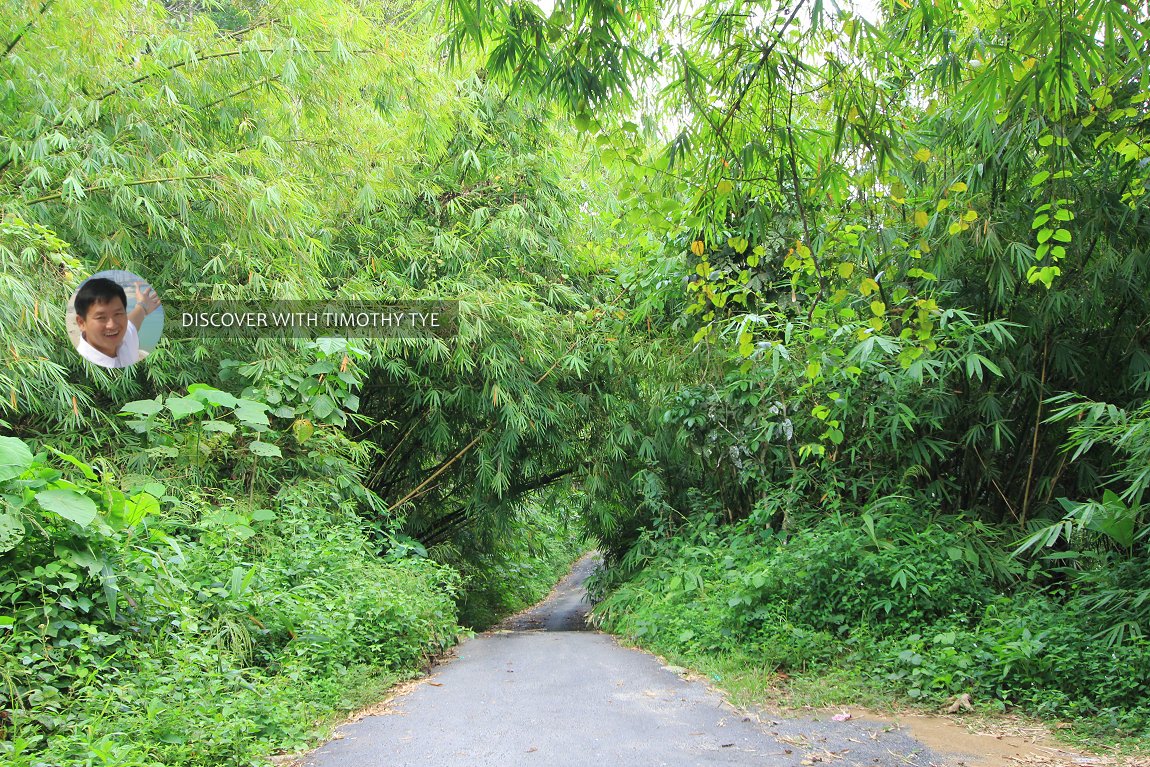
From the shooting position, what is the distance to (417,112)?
5.24 m

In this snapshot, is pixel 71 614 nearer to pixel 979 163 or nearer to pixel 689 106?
pixel 689 106

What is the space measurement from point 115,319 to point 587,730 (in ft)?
10.4

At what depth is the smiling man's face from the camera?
11.9 feet

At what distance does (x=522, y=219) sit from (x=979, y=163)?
3.92 m

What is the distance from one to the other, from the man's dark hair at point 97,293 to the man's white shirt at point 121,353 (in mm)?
165

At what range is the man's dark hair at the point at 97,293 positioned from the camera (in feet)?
11.5

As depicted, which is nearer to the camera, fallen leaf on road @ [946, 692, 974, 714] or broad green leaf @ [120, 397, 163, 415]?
fallen leaf on road @ [946, 692, 974, 714]

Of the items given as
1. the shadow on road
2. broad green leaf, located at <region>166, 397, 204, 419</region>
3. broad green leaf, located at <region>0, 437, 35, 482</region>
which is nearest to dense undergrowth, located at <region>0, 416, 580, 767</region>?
broad green leaf, located at <region>0, 437, 35, 482</region>

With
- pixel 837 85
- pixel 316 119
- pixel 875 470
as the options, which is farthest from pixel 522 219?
pixel 837 85

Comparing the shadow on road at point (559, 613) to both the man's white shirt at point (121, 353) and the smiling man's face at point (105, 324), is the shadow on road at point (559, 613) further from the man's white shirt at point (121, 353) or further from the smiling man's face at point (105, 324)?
the smiling man's face at point (105, 324)

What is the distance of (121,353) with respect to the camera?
4020 millimetres

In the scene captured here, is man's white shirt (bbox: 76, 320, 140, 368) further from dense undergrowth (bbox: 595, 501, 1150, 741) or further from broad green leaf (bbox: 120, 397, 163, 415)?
dense undergrowth (bbox: 595, 501, 1150, 741)

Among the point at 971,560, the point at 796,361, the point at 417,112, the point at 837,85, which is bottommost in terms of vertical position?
the point at 971,560

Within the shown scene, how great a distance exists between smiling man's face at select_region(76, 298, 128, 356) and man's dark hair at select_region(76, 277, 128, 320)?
0.02 m
